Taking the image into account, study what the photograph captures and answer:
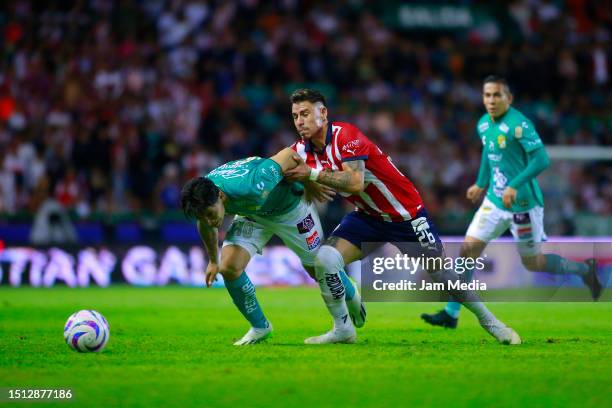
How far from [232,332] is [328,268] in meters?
1.87

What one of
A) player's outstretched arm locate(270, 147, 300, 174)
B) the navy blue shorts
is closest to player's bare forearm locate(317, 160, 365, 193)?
player's outstretched arm locate(270, 147, 300, 174)

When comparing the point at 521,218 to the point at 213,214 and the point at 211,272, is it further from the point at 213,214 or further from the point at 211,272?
the point at 213,214

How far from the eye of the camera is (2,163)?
18344mm

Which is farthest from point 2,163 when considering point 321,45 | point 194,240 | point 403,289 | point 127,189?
point 403,289

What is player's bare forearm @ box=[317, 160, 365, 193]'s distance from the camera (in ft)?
26.7

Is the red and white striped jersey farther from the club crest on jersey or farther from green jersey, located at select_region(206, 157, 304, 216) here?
the club crest on jersey

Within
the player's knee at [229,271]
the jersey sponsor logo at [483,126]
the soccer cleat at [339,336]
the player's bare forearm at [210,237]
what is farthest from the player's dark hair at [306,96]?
the jersey sponsor logo at [483,126]

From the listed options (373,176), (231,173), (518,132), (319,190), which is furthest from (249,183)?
(518,132)

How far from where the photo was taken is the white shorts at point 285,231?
8727mm

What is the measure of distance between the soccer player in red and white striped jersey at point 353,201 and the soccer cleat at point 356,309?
50 centimetres

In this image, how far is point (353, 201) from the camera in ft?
28.8

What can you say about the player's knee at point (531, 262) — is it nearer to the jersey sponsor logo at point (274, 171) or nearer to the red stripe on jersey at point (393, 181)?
the red stripe on jersey at point (393, 181)

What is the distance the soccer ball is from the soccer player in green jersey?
960mm

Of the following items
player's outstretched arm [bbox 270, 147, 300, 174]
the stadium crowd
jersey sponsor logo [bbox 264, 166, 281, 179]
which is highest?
the stadium crowd
